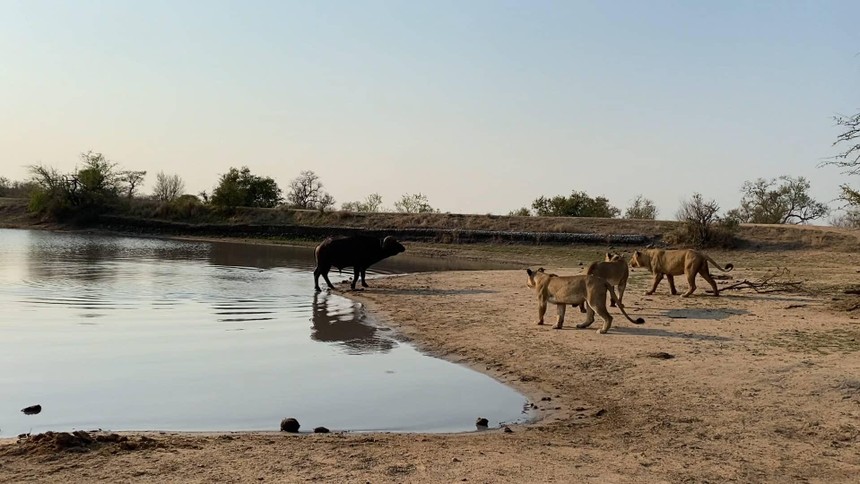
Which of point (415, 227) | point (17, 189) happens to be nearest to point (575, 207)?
point (415, 227)

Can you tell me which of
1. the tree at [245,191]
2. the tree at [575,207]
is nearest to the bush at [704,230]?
the tree at [575,207]

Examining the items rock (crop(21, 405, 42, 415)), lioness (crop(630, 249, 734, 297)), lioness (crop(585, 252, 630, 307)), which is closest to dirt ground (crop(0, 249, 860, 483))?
lioness (crop(585, 252, 630, 307))

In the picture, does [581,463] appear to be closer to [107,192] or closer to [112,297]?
[112,297]

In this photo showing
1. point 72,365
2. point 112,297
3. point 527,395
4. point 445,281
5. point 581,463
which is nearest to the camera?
point 581,463

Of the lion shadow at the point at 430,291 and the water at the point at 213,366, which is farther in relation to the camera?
the lion shadow at the point at 430,291

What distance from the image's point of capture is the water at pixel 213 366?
804cm

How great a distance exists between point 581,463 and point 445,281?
16330 mm

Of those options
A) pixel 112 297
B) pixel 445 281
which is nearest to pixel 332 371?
pixel 112 297

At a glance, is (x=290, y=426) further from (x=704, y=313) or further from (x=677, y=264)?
(x=677, y=264)

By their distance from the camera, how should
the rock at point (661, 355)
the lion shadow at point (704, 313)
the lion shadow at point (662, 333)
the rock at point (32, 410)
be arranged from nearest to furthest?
1. the rock at point (32, 410)
2. the rock at point (661, 355)
3. the lion shadow at point (662, 333)
4. the lion shadow at point (704, 313)

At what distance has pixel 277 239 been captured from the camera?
45.9 metres

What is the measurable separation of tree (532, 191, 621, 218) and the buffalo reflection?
40.0 metres

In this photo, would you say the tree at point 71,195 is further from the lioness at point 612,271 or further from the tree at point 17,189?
the lioness at point 612,271

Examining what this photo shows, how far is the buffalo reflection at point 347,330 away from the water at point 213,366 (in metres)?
0.03
